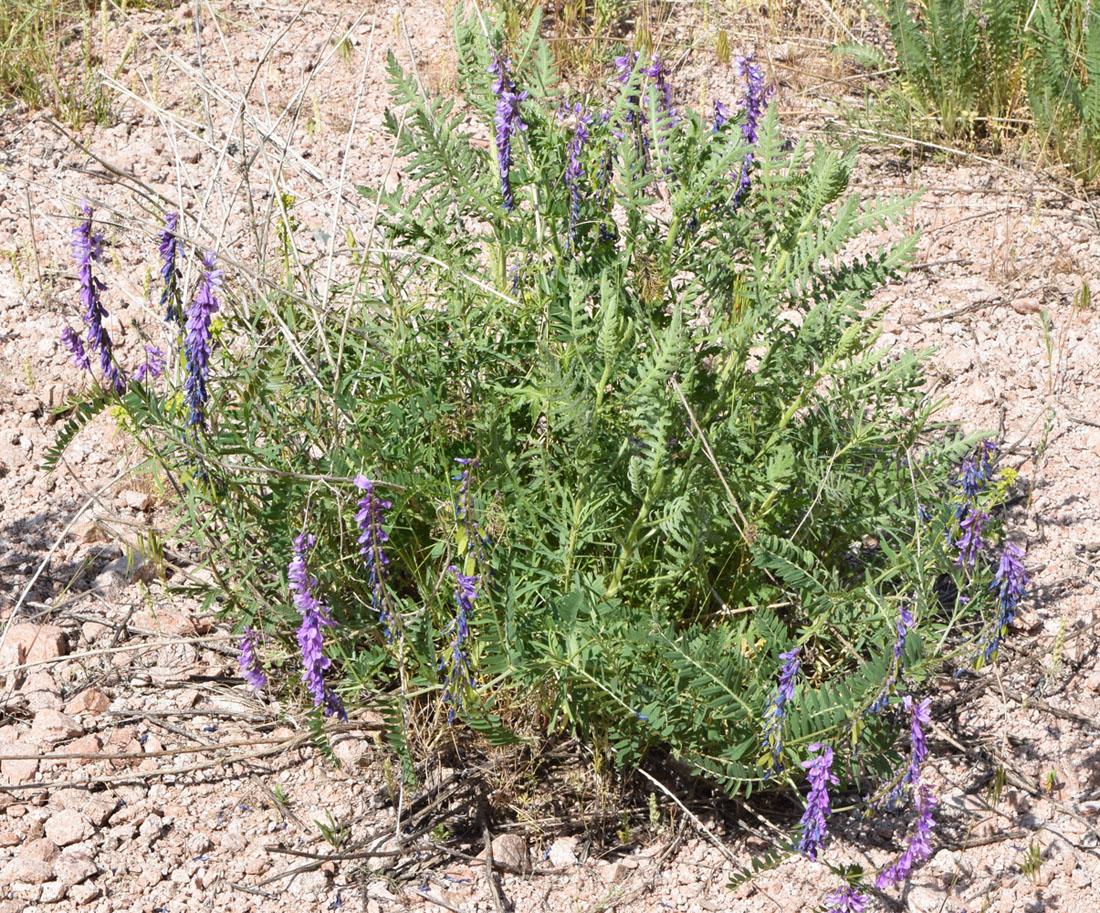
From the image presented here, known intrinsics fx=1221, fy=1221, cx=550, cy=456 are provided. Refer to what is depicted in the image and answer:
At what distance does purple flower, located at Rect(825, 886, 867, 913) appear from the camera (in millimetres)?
2303

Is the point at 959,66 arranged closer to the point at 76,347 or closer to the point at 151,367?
the point at 151,367

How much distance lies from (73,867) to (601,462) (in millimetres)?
1388

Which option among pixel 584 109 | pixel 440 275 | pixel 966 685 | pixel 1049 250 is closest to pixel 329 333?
pixel 440 275

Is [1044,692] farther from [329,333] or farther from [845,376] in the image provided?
[329,333]

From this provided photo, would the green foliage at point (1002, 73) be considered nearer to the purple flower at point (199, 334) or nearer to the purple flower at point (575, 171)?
the purple flower at point (575, 171)

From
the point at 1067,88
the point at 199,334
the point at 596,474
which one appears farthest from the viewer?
the point at 1067,88

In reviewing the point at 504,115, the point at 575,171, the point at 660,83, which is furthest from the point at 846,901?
the point at 660,83

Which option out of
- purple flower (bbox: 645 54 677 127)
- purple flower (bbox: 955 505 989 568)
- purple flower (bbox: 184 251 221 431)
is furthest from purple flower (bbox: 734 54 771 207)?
purple flower (bbox: 184 251 221 431)

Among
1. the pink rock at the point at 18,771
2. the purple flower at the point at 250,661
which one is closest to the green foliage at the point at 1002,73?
the purple flower at the point at 250,661

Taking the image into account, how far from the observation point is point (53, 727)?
285cm

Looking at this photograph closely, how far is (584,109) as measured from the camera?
2.96m

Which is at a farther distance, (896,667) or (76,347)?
(76,347)

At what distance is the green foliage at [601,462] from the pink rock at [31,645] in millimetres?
504

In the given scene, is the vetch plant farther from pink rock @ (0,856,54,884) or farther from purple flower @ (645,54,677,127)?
pink rock @ (0,856,54,884)
